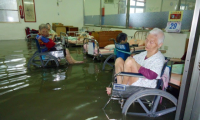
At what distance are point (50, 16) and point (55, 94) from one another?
802cm

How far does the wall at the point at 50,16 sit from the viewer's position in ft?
26.9

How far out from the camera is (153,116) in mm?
1659

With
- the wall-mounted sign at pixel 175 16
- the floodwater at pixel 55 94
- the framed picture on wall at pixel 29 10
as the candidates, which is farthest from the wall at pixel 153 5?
the framed picture on wall at pixel 29 10

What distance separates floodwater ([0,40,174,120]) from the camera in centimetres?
175

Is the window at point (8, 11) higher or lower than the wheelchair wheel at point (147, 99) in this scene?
higher

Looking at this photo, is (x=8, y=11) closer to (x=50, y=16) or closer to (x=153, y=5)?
(x=50, y=16)

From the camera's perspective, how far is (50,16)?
29.7ft

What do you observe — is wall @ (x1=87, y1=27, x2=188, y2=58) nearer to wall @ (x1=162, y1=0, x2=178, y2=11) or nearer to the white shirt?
wall @ (x1=162, y1=0, x2=178, y2=11)

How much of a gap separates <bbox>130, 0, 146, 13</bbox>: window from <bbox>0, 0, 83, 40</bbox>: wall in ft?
17.6

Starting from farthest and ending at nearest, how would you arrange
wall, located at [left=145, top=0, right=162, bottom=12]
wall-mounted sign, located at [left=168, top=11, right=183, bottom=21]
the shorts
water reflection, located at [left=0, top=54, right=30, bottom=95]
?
wall, located at [left=145, top=0, right=162, bottom=12]
wall-mounted sign, located at [left=168, top=11, right=183, bottom=21]
water reflection, located at [left=0, top=54, right=30, bottom=95]
the shorts

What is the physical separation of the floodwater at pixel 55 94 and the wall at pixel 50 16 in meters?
5.93

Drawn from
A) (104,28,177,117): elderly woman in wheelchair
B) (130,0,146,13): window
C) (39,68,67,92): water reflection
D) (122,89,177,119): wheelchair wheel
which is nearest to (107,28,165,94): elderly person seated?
(104,28,177,117): elderly woman in wheelchair

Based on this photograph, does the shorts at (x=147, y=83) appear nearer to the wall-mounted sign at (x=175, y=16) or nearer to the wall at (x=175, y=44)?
the wall at (x=175, y=44)

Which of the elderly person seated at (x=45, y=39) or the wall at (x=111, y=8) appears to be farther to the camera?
the wall at (x=111, y=8)
